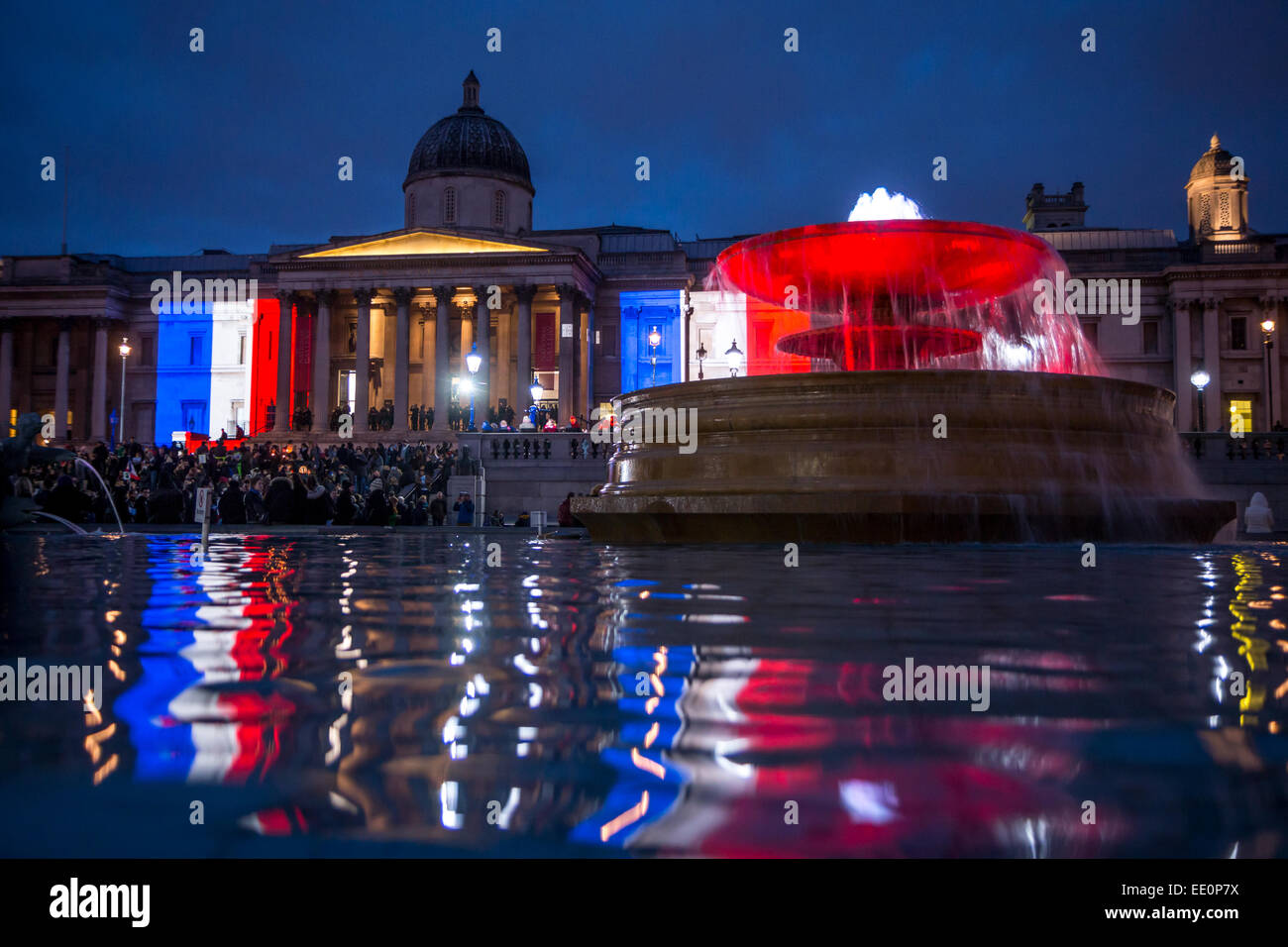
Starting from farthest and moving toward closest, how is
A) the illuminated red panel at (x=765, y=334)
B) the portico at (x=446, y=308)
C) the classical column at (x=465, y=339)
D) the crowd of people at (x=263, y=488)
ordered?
1. the classical column at (x=465, y=339)
2. the portico at (x=446, y=308)
3. the illuminated red panel at (x=765, y=334)
4. the crowd of people at (x=263, y=488)

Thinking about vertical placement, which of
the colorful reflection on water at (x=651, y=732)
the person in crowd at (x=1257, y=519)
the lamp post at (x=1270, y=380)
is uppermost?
the lamp post at (x=1270, y=380)

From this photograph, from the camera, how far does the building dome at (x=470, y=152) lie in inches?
1853

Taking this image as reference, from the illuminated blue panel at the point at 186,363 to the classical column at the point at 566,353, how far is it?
20.8 metres

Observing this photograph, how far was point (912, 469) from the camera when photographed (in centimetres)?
791

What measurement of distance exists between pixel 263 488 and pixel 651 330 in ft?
83.6

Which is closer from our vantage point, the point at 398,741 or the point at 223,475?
the point at 398,741

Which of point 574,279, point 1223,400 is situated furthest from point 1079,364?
point 1223,400

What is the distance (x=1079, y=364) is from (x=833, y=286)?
341 cm

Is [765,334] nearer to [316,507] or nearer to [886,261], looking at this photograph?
[316,507]

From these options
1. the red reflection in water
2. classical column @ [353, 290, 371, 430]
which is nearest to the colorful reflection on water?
the red reflection in water

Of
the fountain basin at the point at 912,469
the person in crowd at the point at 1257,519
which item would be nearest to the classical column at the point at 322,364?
the person in crowd at the point at 1257,519

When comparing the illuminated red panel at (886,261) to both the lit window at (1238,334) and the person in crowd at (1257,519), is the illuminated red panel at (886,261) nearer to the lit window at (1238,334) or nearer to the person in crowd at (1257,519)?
the person in crowd at (1257,519)

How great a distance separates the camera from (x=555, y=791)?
3.72 ft
